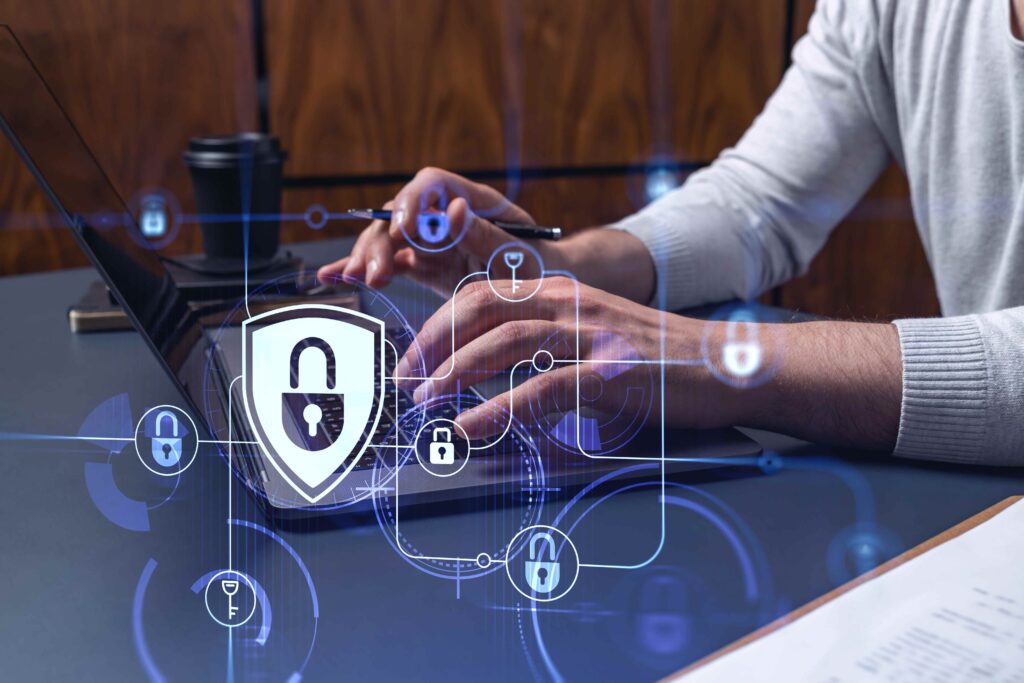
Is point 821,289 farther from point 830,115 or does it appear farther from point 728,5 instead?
point 830,115

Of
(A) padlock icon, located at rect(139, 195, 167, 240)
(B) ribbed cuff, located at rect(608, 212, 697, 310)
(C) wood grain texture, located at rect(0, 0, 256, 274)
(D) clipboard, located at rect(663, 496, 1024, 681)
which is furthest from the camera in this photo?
(C) wood grain texture, located at rect(0, 0, 256, 274)

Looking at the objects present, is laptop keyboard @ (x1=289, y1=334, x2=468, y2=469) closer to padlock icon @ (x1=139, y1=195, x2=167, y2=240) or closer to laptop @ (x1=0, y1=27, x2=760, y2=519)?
laptop @ (x1=0, y1=27, x2=760, y2=519)

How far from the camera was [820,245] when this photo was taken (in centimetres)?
84

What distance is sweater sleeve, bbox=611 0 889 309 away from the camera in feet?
2.46

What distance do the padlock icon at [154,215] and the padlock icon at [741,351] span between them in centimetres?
65

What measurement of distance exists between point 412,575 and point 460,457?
0.05 meters

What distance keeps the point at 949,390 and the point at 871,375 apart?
0.04m

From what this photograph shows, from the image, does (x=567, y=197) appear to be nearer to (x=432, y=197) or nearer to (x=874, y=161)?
(x=874, y=161)

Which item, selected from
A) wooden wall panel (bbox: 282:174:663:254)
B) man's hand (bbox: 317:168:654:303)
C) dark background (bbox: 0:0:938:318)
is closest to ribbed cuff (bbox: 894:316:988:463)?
man's hand (bbox: 317:168:654:303)

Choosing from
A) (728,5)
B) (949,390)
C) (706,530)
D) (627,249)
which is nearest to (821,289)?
(728,5)

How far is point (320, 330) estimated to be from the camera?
0.34 m

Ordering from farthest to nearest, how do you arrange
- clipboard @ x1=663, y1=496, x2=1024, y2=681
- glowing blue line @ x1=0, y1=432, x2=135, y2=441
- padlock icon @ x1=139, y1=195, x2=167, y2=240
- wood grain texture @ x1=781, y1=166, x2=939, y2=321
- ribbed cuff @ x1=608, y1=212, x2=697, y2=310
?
wood grain texture @ x1=781, y1=166, x2=939, y2=321
padlock icon @ x1=139, y1=195, x2=167, y2=240
ribbed cuff @ x1=608, y1=212, x2=697, y2=310
glowing blue line @ x1=0, y1=432, x2=135, y2=441
clipboard @ x1=663, y1=496, x2=1024, y2=681

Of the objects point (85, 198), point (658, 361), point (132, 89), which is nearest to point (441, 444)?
point (658, 361)

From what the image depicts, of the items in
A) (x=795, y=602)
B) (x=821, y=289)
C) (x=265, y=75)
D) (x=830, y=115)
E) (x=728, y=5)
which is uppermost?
(x=728, y=5)
